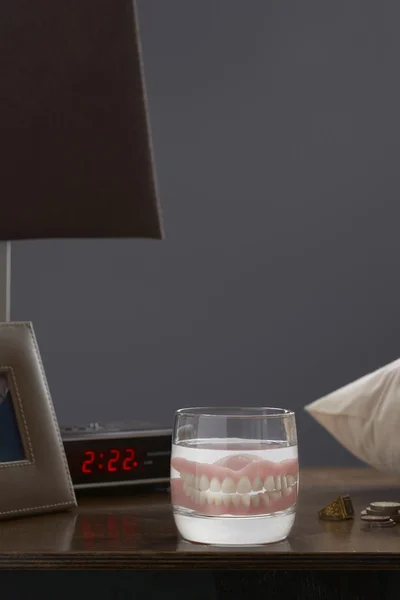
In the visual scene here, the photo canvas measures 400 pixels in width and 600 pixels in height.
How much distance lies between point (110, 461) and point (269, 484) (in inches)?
13.0

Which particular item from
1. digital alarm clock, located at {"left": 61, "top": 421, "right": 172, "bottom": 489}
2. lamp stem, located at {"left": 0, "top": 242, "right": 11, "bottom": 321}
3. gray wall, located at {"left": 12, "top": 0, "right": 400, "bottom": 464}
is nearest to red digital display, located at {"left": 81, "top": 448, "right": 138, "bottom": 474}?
digital alarm clock, located at {"left": 61, "top": 421, "right": 172, "bottom": 489}

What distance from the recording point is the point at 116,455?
3.56 ft

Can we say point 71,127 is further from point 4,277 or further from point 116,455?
point 116,455

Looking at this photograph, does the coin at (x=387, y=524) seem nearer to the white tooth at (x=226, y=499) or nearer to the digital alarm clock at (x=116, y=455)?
the white tooth at (x=226, y=499)

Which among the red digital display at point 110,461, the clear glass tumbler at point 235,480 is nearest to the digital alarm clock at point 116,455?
the red digital display at point 110,461

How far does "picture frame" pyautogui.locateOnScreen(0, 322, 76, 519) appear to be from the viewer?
94 centimetres

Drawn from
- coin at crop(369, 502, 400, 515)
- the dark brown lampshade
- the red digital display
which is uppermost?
the dark brown lampshade

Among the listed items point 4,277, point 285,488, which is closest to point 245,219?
point 4,277

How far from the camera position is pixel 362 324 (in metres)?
2.06

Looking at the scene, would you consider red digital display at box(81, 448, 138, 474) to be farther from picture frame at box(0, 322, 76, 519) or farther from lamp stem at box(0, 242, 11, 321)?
lamp stem at box(0, 242, 11, 321)

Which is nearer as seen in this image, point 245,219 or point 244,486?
point 244,486

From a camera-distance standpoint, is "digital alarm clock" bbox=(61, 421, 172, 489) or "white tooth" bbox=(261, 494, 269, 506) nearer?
"white tooth" bbox=(261, 494, 269, 506)

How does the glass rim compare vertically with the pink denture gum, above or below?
above

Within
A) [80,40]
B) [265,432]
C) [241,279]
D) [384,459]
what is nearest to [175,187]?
[241,279]
